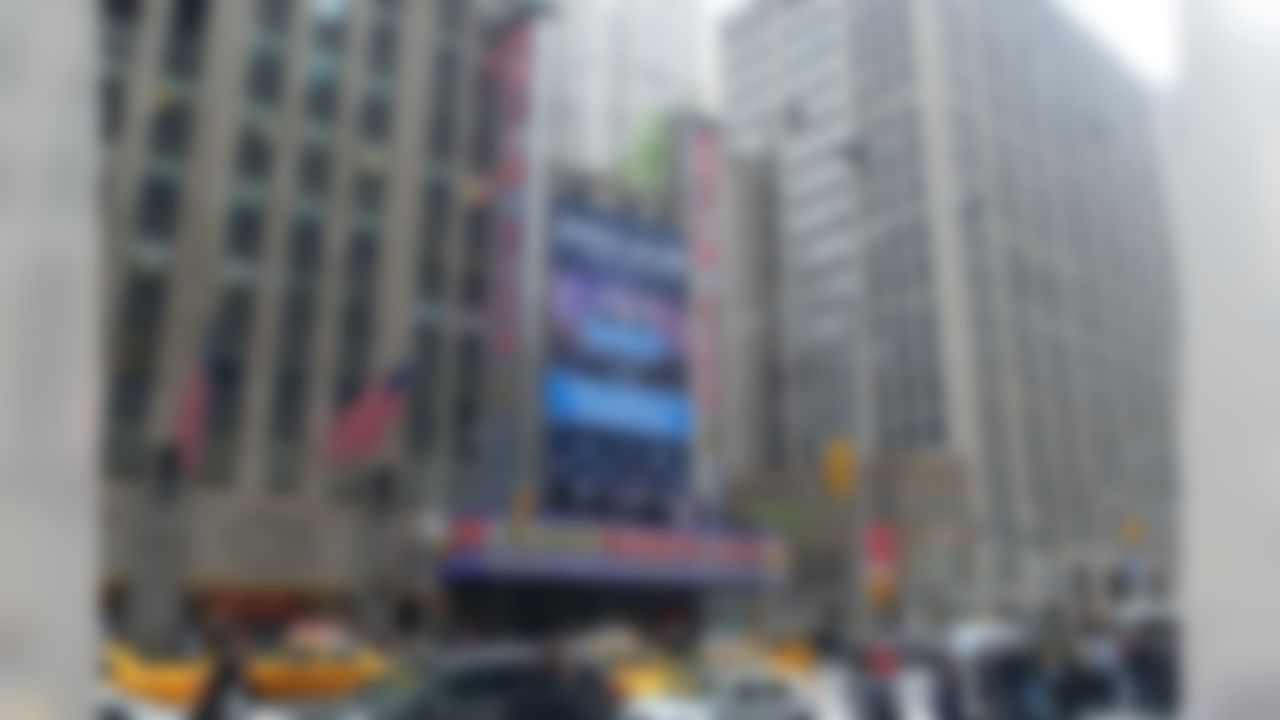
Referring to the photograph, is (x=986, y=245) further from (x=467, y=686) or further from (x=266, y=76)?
(x=266, y=76)

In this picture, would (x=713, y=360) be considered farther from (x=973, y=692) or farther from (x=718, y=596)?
(x=973, y=692)

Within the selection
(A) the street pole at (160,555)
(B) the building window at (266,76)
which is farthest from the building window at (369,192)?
(A) the street pole at (160,555)

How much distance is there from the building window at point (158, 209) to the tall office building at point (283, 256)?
0.04 m

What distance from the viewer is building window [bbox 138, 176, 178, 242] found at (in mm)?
19938

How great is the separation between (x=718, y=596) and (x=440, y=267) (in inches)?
408

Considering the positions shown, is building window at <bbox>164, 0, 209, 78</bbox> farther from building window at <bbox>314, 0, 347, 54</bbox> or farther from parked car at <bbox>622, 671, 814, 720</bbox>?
parked car at <bbox>622, 671, 814, 720</bbox>

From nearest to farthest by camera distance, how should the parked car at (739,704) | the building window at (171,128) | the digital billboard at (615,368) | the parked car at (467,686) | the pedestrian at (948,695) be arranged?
the parked car at (467,686)
the pedestrian at (948,695)
the parked car at (739,704)
the building window at (171,128)
the digital billboard at (615,368)

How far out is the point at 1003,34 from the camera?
712cm

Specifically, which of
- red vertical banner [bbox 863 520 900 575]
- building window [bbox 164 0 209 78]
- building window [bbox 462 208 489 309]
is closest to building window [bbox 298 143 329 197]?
building window [bbox 164 0 209 78]

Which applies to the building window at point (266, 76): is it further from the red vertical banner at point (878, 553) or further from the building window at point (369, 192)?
the red vertical banner at point (878, 553)

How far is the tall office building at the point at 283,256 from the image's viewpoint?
62.1ft

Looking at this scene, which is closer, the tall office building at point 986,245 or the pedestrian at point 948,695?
the pedestrian at point 948,695

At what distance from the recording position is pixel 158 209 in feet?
66.0

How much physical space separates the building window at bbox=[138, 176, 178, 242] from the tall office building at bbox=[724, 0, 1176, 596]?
11349mm
